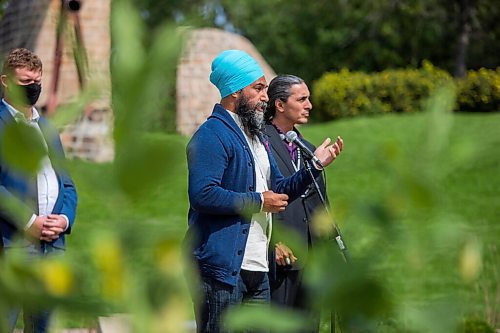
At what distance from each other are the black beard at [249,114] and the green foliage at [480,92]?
16.9m

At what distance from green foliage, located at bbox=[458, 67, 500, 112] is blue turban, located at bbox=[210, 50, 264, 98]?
16.9 metres

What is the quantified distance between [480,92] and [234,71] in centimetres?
1728

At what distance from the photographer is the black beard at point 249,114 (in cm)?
407

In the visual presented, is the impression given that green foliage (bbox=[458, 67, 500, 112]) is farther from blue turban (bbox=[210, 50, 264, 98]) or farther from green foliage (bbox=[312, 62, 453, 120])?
blue turban (bbox=[210, 50, 264, 98])

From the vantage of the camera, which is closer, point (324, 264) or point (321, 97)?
point (324, 264)

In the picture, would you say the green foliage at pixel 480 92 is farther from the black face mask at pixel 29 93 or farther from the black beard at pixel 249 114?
the black face mask at pixel 29 93

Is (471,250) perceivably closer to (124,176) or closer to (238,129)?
(124,176)

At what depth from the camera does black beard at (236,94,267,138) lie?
13.4ft

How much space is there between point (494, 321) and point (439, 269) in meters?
5.91

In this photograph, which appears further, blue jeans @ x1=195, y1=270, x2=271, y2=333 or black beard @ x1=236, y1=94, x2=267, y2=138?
black beard @ x1=236, y1=94, x2=267, y2=138

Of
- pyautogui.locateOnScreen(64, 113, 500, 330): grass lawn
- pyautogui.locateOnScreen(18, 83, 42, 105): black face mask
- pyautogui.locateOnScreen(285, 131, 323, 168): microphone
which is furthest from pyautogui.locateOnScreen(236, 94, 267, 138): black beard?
pyautogui.locateOnScreen(64, 113, 500, 330): grass lawn

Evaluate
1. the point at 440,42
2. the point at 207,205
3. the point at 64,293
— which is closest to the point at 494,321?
the point at 207,205

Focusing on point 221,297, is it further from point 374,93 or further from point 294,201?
point 374,93

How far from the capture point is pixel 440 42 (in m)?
29.6
